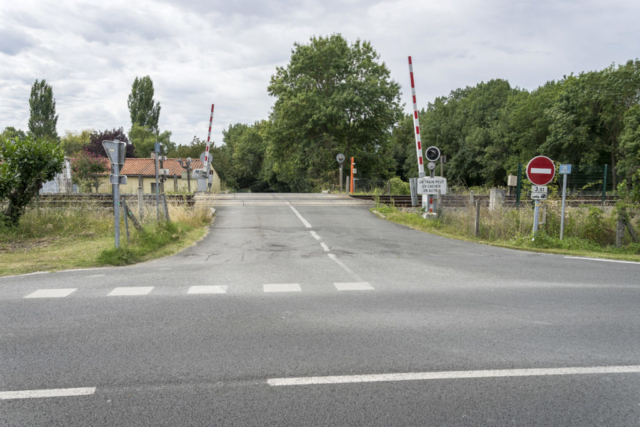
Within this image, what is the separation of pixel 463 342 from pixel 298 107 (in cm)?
3860

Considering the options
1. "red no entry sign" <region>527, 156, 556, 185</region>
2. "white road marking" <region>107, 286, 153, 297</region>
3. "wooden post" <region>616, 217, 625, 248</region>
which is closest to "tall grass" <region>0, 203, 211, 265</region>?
"white road marking" <region>107, 286, 153, 297</region>

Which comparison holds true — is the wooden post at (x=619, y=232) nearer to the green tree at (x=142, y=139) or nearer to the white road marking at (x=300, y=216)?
the white road marking at (x=300, y=216)

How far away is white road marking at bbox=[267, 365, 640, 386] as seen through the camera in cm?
364

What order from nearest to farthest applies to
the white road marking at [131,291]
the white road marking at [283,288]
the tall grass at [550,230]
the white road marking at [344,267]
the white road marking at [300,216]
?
1. the white road marking at [131,291]
2. the white road marking at [283,288]
3. the white road marking at [344,267]
4. the tall grass at [550,230]
5. the white road marking at [300,216]

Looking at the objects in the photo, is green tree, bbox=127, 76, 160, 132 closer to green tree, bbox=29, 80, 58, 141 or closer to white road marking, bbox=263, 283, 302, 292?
A: green tree, bbox=29, 80, 58, 141

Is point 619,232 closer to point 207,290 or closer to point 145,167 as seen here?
point 207,290

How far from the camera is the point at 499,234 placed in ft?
44.5

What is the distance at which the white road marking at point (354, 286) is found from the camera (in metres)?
7.02

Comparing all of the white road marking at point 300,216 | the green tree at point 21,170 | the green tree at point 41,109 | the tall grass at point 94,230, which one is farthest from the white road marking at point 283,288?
the green tree at point 41,109

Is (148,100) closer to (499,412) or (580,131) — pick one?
(580,131)

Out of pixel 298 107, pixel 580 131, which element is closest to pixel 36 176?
pixel 298 107

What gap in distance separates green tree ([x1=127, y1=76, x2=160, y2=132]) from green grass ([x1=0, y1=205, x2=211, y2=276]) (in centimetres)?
6508

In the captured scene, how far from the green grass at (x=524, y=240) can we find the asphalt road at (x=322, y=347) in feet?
8.43

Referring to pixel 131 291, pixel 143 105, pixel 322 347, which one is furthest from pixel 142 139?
pixel 322 347
